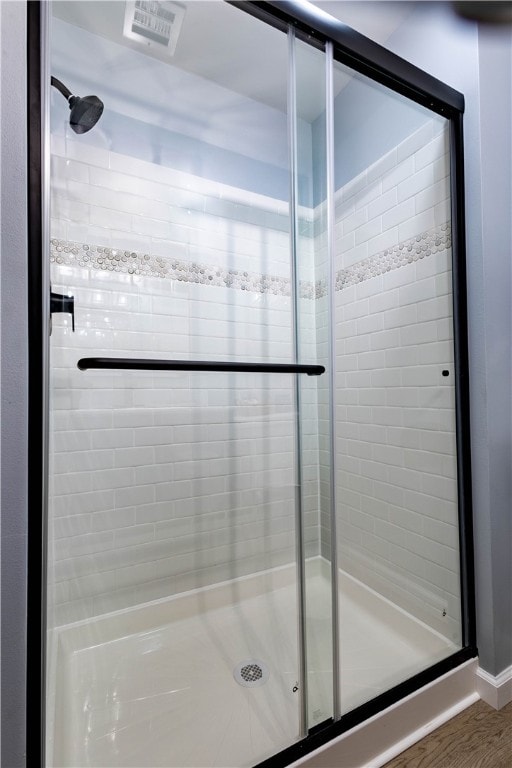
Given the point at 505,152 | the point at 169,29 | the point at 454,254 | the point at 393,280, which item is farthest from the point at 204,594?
the point at 169,29

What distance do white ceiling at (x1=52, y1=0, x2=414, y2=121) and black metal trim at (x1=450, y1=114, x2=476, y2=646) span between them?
1.52 ft

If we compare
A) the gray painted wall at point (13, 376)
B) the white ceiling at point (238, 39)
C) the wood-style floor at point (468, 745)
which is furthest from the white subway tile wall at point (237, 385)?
the gray painted wall at point (13, 376)

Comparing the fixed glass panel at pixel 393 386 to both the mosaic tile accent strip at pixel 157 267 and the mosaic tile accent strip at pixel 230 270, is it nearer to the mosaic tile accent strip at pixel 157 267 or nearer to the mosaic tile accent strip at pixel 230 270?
the mosaic tile accent strip at pixel 230 270

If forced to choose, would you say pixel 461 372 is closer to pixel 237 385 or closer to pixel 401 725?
pixel 237 385

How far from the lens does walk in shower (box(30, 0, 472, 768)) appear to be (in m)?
1.00

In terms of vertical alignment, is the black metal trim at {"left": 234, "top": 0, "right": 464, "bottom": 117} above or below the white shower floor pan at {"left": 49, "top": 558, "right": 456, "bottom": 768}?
above

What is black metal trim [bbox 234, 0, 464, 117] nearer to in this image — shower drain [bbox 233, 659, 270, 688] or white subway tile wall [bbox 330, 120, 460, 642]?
white subway tile wall [bbox 330, 120, 460, 642]

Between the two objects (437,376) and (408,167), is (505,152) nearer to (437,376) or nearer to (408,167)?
(408,167)

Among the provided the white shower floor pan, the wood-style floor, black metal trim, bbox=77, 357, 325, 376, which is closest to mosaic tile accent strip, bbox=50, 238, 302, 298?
black metal trim, bbox=77, 357, 325, 376

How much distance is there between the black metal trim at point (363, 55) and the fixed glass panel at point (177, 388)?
0.11 m

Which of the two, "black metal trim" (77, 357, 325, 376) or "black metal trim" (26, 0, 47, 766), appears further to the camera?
"black metal trim" (77, 357, 325, 376)

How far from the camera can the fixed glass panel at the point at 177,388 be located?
1050 millimetres

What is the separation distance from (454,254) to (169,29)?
1237 millimetres

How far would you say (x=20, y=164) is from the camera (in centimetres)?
66
